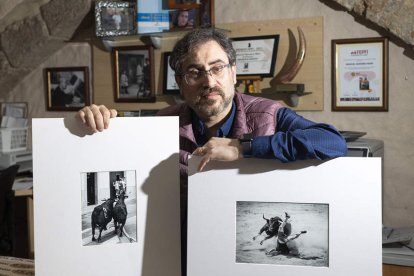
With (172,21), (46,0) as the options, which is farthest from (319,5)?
(46,0)

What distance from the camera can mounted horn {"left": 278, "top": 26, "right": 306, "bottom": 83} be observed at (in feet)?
8.11

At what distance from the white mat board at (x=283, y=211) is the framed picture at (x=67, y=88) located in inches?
92.0

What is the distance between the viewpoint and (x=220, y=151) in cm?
98

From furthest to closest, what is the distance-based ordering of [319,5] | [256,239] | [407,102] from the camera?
[319,5], [407,102], [256,239]

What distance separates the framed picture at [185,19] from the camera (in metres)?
2.74

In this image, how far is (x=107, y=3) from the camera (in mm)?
2871

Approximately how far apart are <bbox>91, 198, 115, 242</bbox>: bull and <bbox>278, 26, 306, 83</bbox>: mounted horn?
1667mm

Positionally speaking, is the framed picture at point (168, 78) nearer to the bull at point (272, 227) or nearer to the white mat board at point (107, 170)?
the white mat board at point (107, 170)

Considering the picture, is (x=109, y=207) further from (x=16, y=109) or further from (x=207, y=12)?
(x=16, y=109)

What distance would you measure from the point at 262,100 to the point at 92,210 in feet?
1.92

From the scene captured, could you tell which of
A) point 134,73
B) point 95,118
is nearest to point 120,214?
point 95,118

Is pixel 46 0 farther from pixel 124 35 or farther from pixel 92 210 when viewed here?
pixel 92 210

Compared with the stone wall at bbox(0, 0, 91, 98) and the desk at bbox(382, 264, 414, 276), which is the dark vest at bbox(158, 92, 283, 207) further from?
the stone wall at bbox(0, 0, 91, 98)

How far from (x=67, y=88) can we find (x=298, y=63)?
1.62 m
